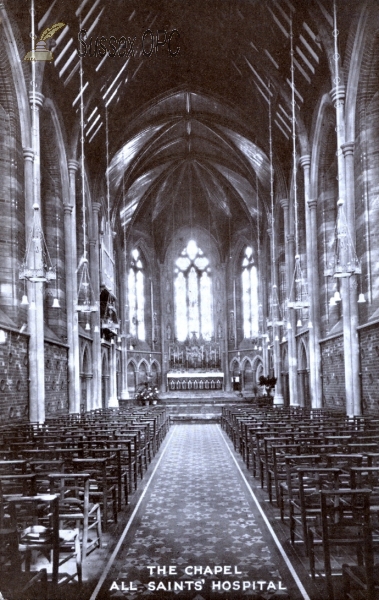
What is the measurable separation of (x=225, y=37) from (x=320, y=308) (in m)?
13.8

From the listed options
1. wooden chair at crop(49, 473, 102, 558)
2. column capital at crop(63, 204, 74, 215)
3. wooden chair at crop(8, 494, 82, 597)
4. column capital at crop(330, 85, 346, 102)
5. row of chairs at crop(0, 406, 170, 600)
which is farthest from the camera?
A: column capital at crop(63, 204, 74, 215)

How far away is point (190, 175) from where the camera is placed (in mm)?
45906

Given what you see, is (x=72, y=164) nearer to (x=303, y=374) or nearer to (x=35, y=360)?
(x=35, y=360)

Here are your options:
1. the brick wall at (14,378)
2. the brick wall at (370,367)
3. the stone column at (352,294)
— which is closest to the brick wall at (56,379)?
the brick wall at (14,378)

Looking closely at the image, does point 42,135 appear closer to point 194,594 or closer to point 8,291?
point 8,291

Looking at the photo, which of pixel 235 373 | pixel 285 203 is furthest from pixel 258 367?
pixel 285 203

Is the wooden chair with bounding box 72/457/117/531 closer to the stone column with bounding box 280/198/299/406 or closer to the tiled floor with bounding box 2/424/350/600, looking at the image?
the tiled floor with bounding box 2/424/350/600

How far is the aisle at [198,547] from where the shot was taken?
548 centimetres

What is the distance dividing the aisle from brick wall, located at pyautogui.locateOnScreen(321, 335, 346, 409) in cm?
996

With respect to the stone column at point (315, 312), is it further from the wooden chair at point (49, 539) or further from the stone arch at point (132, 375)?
the stone arch at point (132, 375)

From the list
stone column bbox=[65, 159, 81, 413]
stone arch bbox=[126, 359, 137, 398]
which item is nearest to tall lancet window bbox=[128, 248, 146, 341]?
stone arch bbox=[126, 359, 137, 398]

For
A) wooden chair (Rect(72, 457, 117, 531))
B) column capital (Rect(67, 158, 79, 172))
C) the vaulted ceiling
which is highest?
the vaulted ceiling

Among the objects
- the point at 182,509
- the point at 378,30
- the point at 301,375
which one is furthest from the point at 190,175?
the point at 182,509

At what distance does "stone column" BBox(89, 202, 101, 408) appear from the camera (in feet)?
102
